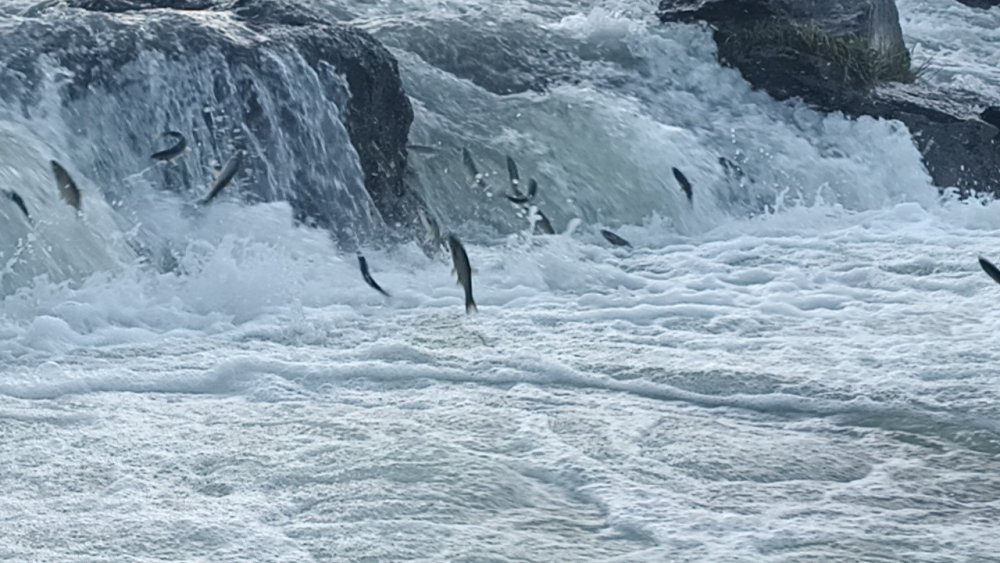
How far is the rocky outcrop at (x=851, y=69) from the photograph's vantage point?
41.7 feet

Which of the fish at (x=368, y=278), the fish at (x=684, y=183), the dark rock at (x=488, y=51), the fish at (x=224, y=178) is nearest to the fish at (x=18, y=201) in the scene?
the fish at (x=224, y=178)

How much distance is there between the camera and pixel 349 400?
22.2 feet

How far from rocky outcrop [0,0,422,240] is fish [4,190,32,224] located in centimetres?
100

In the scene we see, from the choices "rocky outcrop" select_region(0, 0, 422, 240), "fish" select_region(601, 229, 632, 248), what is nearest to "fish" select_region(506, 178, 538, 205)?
"fish" select_region(601, 229, 632, 248)

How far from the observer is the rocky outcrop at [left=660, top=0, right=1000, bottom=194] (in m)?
12.7

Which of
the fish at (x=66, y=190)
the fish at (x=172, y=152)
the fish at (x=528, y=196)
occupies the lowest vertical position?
the fish at (x=528, y=196)

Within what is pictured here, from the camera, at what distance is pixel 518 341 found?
7914mm

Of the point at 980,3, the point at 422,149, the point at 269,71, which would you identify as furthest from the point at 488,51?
the point at 980,3

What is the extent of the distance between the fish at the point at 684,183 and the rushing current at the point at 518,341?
0.09 meters

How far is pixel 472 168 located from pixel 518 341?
298 cm

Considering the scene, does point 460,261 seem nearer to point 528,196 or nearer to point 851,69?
point 528,196

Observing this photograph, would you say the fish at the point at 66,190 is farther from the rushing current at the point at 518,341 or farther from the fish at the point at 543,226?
the fish at the point at 543,226

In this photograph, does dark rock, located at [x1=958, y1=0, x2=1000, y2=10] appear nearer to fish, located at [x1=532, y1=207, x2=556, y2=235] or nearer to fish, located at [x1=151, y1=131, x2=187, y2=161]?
fish, located at [x1=532, y1=207, x2=556, y2=235]

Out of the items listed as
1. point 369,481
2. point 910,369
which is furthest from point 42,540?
point 910,369
